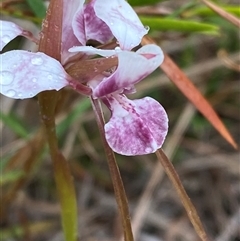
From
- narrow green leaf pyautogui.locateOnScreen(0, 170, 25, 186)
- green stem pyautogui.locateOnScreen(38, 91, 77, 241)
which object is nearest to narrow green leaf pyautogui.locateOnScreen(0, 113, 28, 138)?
narrow green leaf pyautogui.locateOnScreen(0, 170, 25, 186)

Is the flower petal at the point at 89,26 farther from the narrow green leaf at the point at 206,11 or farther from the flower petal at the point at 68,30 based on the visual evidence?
the narrow green leaf at the point at 206,11

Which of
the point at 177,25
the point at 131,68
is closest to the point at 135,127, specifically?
the point at 131,68

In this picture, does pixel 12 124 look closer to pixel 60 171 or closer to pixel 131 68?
pixel 60 171

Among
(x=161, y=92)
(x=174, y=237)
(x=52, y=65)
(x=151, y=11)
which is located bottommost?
(x=174, y=237)

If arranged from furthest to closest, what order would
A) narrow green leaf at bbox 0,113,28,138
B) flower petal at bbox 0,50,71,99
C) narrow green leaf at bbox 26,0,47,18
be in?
narrow green leaf at bbox 0,113,28,138 → narrow green leaf at bbox 26,0,47,18 → flower petal at bbox 0,50,71,99

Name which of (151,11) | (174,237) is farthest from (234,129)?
(151,11)

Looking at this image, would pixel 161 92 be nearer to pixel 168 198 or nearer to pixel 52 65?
pixel 168 198

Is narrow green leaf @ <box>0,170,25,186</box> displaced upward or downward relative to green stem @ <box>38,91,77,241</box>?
downward

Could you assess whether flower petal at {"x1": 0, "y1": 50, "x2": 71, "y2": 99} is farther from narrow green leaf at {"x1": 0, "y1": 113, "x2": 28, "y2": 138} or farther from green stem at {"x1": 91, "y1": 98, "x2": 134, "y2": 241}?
narrow green leaf at {"x1": 0, "y1": 113, "x2": 28, "y2": 138}
